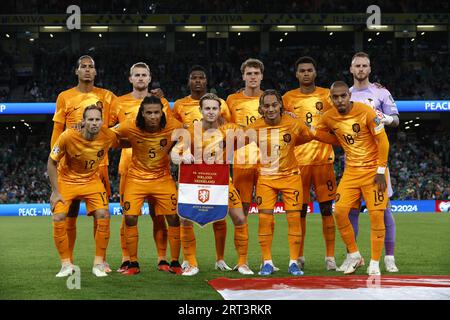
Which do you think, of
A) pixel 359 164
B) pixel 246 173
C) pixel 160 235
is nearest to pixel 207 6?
pixel 246 173

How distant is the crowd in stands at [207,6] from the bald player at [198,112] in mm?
27383

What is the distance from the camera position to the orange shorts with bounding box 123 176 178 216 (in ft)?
24.6

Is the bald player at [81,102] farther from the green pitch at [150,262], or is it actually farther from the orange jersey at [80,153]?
the green pitch at [150,262]

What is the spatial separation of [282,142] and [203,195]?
1070 mm

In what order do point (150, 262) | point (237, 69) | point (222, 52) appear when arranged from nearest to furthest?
point (150, 262)
point (237, 69)
point (222, 52)

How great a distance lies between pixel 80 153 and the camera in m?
7.55

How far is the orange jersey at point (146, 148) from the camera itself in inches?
298

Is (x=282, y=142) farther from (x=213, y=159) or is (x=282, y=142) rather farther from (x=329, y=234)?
(x=329, y=234)

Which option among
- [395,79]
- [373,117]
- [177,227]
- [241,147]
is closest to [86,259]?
[177,227]

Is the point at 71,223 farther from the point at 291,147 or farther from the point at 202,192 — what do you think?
the point at 291,147

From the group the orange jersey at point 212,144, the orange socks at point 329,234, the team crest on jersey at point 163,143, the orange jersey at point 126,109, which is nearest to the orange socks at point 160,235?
the orange jersey at point 126,109

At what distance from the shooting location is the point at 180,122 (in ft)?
26.0

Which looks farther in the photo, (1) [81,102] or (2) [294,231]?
(1) [81,102]

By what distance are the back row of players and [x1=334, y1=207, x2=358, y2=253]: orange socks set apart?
0.01m
